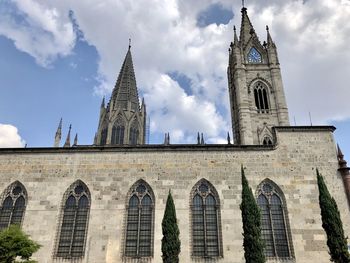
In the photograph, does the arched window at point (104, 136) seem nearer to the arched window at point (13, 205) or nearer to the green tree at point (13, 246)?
the arched window at point (13, 205)

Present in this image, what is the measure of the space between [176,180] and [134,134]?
39651 millimetres

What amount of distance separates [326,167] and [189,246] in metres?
11.2

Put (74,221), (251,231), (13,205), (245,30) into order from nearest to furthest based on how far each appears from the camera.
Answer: (251,231)
(74,221)
(13,205)
(245,30)

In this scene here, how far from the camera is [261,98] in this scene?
143 feet

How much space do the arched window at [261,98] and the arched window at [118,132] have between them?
26.4 meters

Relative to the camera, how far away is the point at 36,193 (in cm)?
2084

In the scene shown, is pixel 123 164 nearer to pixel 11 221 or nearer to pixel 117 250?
pixel 117 250

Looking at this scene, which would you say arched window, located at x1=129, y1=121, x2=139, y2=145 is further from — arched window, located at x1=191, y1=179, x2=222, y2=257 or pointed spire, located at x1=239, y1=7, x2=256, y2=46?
arched window, located at x1=191, y1=179, x2=222, y2=257

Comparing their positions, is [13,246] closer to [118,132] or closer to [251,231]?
[251,231]

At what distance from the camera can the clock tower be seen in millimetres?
40719

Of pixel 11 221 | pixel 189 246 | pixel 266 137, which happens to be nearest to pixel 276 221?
pixel 189 246

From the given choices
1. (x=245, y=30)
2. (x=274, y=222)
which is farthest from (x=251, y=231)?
(x=245, y=30)

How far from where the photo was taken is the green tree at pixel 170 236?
1744cm

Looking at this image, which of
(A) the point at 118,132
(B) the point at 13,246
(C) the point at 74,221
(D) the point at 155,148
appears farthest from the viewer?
(A) the point at 118,132
